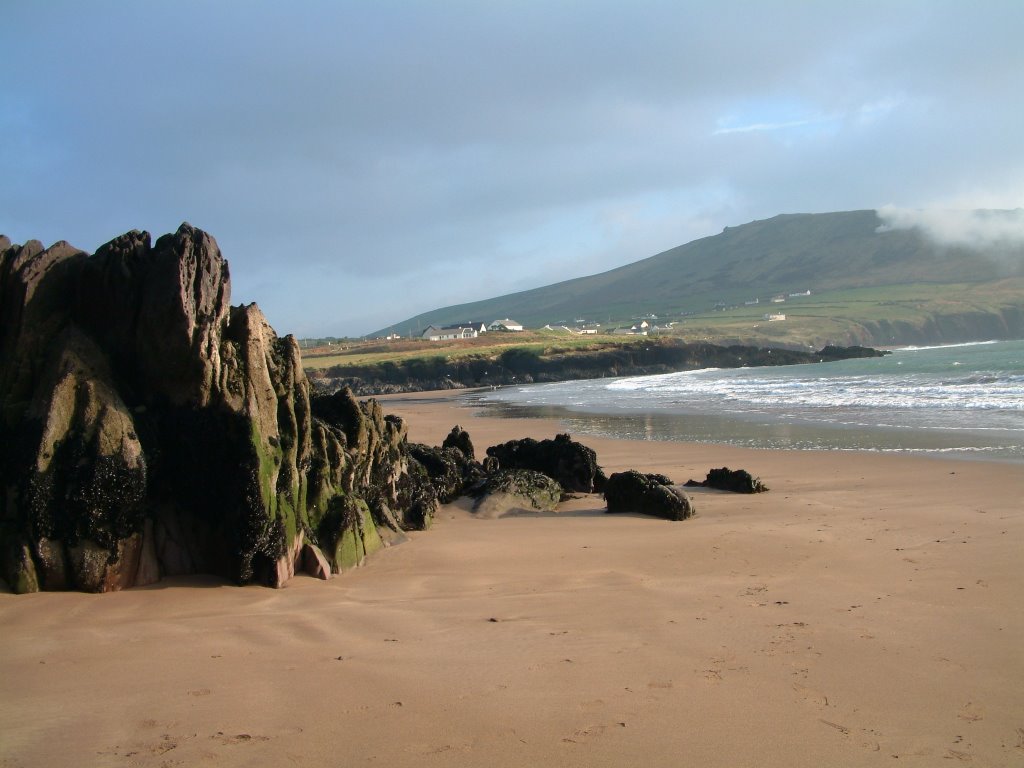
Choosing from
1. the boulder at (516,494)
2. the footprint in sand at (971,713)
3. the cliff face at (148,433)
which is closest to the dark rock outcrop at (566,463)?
the boulder at (516,494)

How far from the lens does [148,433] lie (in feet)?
22.1

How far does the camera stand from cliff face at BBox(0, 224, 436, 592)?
6.07 metres

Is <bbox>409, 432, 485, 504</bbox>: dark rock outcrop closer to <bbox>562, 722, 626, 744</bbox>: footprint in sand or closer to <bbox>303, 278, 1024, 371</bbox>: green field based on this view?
<bbox>562, 722, 626, 744</bbox>: footprint in sand

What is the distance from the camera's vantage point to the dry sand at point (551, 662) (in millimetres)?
3754

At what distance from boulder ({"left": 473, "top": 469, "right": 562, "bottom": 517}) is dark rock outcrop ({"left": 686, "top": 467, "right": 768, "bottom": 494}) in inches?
109

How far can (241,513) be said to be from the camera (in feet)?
21.1

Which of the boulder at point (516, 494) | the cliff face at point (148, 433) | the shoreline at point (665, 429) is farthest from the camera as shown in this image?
the shoreline at point (665, 429)

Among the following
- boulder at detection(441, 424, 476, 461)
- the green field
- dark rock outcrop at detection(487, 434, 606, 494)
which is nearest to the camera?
dark rock outcrop at detection(487, 434, 606, 494)

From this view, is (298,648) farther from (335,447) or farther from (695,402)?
(695,402)

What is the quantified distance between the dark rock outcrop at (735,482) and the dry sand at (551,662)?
4395mm

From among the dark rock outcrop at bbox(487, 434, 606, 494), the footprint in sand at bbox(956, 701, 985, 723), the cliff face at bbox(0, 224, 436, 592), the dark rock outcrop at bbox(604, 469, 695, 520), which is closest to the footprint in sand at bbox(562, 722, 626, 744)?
the footprint in sand at bbox(956, 701, 985, 723)

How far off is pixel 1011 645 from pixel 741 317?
16036cm

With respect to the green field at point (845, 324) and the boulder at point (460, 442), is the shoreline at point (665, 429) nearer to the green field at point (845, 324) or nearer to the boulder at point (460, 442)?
the boulder at point (460, 442)

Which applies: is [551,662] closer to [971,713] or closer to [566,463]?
[971,713]
